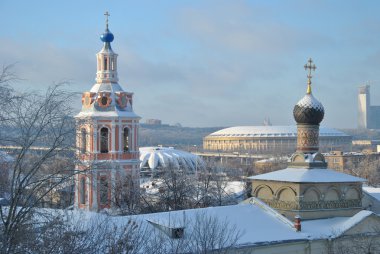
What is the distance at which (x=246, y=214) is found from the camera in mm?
17156

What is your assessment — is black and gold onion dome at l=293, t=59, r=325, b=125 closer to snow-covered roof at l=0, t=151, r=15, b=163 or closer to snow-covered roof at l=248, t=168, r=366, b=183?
snow-covered roof at l=248, t=168, r=366, b=183

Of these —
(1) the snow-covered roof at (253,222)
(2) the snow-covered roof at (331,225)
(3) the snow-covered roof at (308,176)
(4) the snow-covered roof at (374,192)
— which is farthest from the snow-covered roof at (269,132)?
(1) the snow-covered roof at (253,222)

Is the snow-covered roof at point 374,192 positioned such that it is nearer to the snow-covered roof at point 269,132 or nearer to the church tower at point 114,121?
the church tower at point 114,121

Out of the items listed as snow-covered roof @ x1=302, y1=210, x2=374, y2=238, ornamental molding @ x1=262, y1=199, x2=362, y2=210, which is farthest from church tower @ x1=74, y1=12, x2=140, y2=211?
snow-covered roof @ x1=302, y1=210, x2=374, y2=238

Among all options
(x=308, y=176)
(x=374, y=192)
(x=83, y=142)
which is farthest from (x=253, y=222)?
(x=374, y=192)

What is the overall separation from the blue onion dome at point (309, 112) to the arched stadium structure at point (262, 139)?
104312 mm

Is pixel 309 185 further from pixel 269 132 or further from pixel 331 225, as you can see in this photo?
pixel 269 132

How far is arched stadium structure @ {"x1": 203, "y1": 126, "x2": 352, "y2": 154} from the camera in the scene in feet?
425

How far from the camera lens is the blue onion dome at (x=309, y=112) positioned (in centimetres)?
2136

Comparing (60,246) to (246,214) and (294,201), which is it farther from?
(294,201)

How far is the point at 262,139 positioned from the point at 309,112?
372 feet

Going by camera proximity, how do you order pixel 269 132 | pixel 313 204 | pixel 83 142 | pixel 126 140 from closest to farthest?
pixel 83 142
pixel 313 204
pixel 126 140
pixel 269 132

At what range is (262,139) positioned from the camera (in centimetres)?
13412

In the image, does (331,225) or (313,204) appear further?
(313,204)
